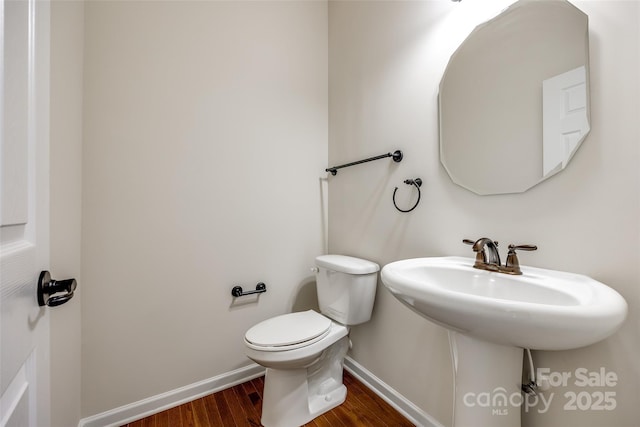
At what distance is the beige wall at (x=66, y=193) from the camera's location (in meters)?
0.81

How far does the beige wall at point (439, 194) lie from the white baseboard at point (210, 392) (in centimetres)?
5

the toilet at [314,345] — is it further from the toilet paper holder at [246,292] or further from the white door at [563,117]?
the white door at [563,117]

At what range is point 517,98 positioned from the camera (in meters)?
0.93

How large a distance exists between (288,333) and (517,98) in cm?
137

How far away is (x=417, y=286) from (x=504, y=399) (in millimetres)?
490

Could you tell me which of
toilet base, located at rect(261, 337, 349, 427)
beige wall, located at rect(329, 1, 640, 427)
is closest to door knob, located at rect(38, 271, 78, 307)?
toilet base, located at rect(261, 337, 349, 427)

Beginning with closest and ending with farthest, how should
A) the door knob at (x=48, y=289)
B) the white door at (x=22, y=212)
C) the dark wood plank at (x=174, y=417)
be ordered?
the white door at (x=22, y=212) < the door knob at (x=48, y=289) < the dark wood plank at (x=174, y=417)

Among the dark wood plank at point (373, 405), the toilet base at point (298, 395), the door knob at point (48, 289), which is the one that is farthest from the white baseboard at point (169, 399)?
the door knob at point (48, 289)

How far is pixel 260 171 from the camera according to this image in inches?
64.1

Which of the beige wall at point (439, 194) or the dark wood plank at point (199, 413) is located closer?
the beige wall at point (439, 194)

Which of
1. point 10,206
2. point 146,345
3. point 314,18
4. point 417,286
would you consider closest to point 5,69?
point 10,206

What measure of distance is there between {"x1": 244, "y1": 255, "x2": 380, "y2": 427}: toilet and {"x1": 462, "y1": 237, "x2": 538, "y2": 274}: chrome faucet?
0.59 m

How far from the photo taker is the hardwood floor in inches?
50.0

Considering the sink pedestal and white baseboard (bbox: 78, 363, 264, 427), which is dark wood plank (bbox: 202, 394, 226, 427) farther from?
the sink pedestal
